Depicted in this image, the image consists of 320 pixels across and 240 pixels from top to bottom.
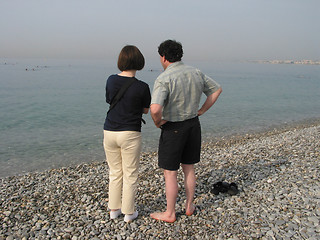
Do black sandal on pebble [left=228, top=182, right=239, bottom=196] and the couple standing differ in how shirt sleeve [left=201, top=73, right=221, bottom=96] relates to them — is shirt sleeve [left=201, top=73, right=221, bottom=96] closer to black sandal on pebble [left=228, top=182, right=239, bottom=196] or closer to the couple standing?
the couple standing

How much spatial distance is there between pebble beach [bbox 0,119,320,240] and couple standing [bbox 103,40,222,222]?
646 millimetres

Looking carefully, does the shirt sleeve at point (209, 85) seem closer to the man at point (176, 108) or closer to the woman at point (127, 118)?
the man at point (176, 108)

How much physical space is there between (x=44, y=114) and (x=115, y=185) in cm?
1738

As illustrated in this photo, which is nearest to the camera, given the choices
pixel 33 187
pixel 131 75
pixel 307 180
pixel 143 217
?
pixel 131 75

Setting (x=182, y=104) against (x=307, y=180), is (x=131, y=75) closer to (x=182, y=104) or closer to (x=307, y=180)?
(x=182, y=104)

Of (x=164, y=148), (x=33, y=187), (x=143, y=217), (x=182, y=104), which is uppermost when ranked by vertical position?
(x=182, y=104)

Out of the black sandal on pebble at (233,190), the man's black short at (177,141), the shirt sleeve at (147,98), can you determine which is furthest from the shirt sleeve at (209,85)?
the black sandal on pebble at (233,190)

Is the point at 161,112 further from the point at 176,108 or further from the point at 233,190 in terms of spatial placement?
the point at 233,190

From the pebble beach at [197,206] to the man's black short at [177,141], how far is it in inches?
44.2

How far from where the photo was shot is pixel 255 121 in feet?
60.6

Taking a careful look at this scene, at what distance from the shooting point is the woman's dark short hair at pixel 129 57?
3705 mm

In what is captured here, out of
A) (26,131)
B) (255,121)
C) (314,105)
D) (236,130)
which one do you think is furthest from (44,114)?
(314,105)

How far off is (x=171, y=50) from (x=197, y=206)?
2.80 m

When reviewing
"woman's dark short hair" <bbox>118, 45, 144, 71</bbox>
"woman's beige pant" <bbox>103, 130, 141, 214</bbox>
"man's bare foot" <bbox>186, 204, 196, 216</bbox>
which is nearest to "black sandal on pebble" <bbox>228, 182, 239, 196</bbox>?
"man's bare foot" <bbox>186, 204, 196, 216</bbox>
